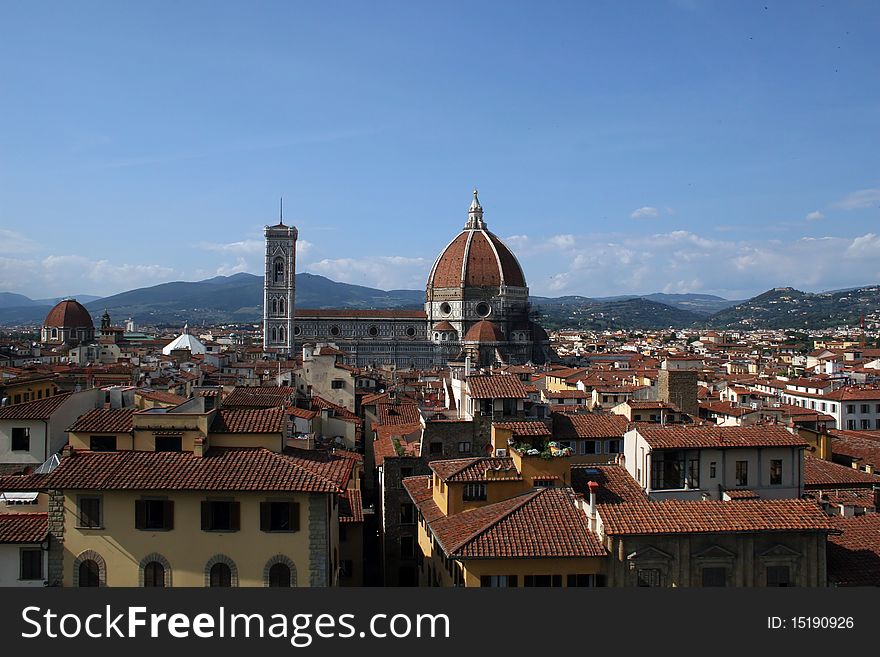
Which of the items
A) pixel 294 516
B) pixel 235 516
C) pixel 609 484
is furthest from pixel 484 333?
pixel 235 516

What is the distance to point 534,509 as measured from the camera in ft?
56.3

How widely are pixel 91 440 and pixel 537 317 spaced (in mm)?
126159

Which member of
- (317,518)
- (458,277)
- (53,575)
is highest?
(458,277)

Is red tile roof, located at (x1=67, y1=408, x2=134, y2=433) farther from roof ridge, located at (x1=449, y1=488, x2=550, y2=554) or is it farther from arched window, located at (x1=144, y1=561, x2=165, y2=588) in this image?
roof ridge, located at (x1=449, y1=488, x2=550, y2=554)

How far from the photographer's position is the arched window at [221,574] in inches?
610

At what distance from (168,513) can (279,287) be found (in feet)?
375

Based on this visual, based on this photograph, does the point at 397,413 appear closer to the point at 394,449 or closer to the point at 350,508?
the point at 394,449

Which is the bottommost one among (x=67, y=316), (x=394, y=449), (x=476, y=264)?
(x=394, y=449)

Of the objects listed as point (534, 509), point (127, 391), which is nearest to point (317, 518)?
point (534, 509)

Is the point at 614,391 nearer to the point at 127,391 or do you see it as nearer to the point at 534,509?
the point at 127,391

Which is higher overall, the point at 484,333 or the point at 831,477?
the point at 484,333

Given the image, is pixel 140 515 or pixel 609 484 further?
pixel 609 484

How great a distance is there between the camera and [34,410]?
23.6 m

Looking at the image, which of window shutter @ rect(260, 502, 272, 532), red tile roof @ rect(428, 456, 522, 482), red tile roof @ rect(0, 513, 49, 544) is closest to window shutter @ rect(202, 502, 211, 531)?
window shutter @ rect(260, 502, 272, 532)
